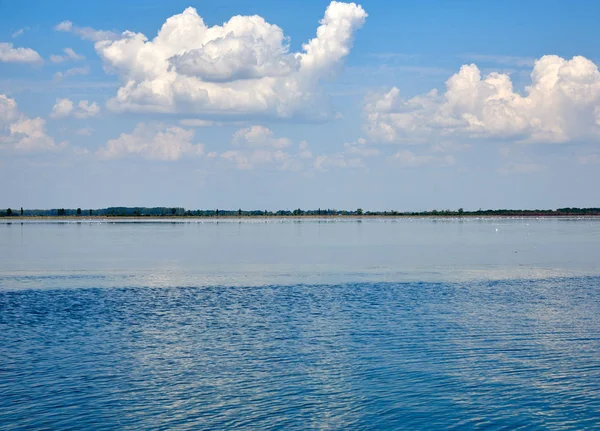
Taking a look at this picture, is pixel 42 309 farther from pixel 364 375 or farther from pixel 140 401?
pixel 364 375

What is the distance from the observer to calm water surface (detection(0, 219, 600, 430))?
1911cm

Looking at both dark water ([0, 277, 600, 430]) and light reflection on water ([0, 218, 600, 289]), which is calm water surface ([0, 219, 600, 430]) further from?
light reflection on water ([0, 218, 600, 289])

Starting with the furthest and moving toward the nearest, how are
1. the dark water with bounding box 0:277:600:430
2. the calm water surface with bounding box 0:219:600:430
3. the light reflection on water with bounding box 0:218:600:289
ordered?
the light reflection on water with bounding box 0:218:600:289, the calm water surface with bounding box 0:219:600:430, the dark water with bounding box 0:277:600:430

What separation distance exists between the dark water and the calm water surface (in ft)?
0.26

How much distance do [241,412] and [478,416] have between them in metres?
6.60

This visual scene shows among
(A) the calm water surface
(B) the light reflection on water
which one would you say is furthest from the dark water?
(B) the light reflection on water

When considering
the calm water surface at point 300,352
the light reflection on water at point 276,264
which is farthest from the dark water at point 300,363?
the light reflection on water at point 276,264

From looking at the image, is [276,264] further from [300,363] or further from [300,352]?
[300,363]

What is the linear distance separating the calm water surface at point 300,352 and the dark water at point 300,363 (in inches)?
3.1

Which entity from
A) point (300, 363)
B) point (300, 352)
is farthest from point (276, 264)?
point (300, 363)

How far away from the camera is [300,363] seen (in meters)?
24.3

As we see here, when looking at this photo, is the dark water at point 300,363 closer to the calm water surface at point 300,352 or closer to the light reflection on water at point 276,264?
the calm water surface at point 300,352

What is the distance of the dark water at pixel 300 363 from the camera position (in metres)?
18.9

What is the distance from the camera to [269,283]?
4981 centimetres
